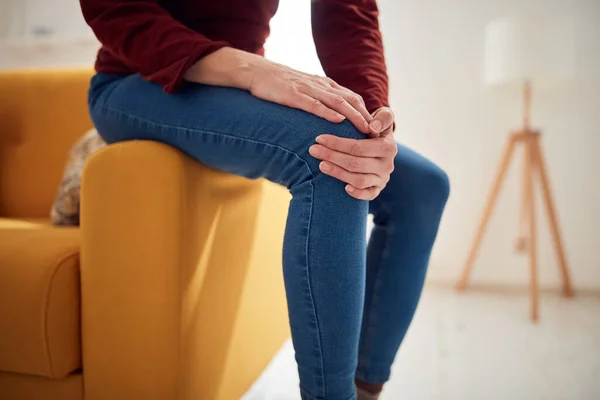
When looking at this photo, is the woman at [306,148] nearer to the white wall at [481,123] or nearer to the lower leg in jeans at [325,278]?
the lower leg in jeans at [325,278]

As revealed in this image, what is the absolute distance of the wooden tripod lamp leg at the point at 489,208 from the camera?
2.01 meters

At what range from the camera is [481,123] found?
2.18 metres

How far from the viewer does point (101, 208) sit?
0.68 meters

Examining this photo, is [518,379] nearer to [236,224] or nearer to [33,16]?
[236,224]

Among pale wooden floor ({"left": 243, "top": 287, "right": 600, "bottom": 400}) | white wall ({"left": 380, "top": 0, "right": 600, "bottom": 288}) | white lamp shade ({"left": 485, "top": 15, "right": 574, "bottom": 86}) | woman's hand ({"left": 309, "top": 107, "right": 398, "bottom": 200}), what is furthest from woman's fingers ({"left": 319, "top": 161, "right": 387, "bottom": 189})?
white wall ({"left": 380, "top": 0, "right": 600, "bottom": 288})

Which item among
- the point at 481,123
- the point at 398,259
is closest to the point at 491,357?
the point at 398,259

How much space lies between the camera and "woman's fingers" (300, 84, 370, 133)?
618mm

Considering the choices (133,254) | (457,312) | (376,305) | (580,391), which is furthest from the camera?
(457,312)

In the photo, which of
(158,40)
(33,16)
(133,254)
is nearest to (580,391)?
(133,254)

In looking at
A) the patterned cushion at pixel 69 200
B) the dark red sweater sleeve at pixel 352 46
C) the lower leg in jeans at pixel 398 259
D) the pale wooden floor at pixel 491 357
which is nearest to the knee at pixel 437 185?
the lower leg in jeans at pixel 398 259

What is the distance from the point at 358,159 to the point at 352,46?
361mm

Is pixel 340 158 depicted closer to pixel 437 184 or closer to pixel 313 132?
pixel 313 132

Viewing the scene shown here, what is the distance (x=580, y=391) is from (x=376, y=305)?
0.62 m

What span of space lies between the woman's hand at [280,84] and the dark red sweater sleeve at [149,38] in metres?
0.02
